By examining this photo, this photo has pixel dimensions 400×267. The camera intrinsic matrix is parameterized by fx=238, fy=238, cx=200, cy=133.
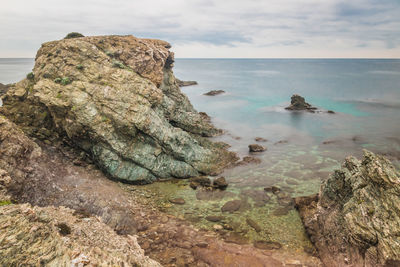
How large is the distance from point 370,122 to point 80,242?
63315 mm

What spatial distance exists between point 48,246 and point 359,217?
16.5 m

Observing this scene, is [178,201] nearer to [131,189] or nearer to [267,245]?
[131,189]

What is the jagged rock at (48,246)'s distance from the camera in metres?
7.91

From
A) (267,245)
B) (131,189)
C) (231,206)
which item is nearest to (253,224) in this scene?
(267,245)

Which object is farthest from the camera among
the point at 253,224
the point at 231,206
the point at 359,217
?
the point at 231,206

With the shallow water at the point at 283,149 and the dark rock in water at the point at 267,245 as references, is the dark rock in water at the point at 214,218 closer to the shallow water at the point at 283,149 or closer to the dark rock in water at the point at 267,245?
the shallow water at the point at 283,149

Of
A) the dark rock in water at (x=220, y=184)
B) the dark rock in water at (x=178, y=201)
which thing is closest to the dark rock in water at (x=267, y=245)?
the dark rock in water at (x=178, y=201)

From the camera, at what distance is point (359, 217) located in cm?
1467

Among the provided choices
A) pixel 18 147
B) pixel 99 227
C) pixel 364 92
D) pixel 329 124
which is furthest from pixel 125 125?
pixel 364 92

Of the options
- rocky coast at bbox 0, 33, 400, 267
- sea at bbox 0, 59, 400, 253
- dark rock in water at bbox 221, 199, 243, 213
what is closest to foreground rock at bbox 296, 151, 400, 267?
rocky coast at bbox 0, 33, 400, 267

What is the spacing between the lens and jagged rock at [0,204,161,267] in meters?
7.91

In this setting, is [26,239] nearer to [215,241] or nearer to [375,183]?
[215,241]

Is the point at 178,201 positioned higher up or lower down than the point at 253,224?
lower down

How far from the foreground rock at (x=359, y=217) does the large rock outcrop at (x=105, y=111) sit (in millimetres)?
13782
